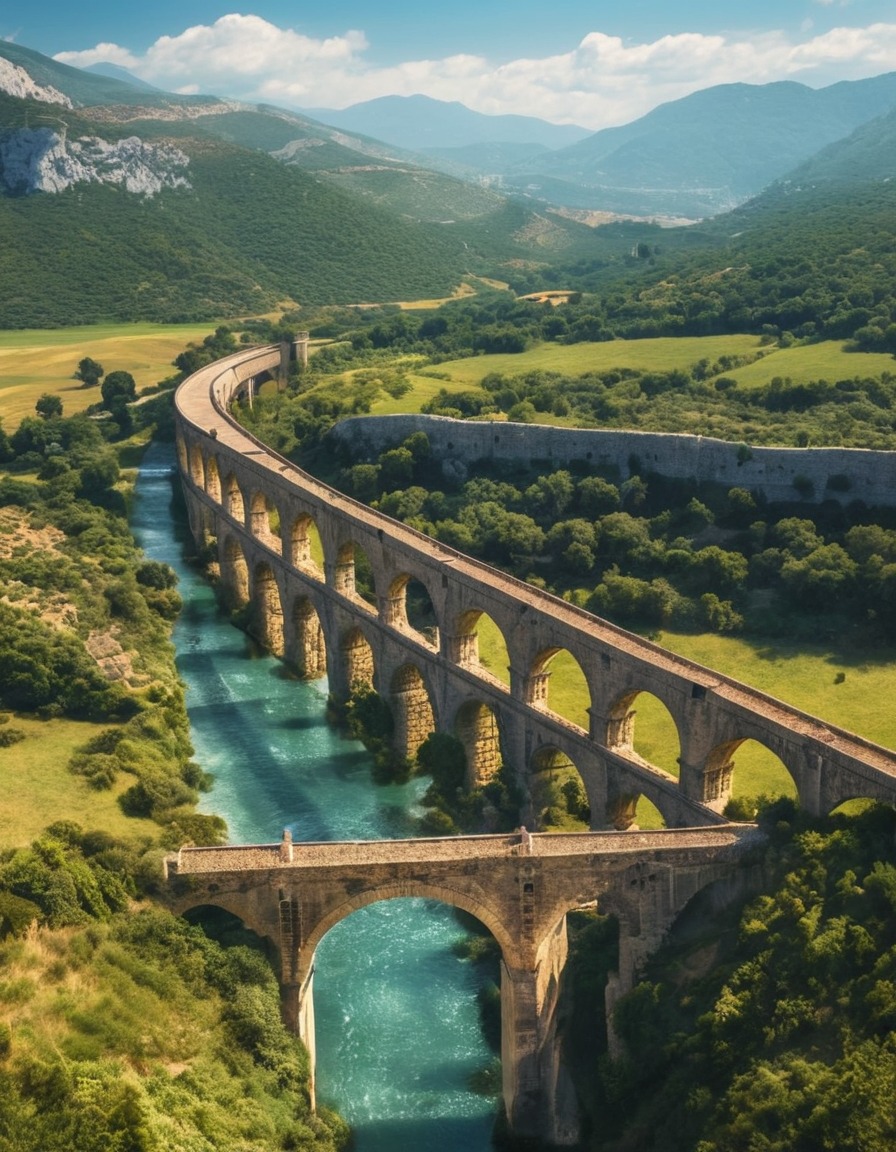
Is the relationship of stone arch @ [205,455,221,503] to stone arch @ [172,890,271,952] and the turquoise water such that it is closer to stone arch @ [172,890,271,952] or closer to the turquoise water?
the turquoise water

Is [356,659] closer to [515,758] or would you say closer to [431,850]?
[515,758]

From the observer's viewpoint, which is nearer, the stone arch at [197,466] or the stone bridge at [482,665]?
the stone bridge at [482,665]

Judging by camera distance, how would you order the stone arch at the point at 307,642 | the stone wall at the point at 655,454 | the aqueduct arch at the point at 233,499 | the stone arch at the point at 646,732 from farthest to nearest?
the aqueduct arch at the point at 233,499 → the stone wall at the point at 655,454 → the stone arch at the point at 307,642 → the stone arch at the point at 646,732

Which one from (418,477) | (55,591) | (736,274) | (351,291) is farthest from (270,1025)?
(351,291)

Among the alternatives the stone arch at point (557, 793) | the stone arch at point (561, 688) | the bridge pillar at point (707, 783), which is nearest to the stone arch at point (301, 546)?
the stone arch at point (561, 688)

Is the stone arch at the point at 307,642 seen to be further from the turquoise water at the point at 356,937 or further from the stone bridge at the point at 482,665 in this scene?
the turquoise water at the point at 356,937

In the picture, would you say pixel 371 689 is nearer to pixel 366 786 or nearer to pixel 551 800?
pixel 366 786
